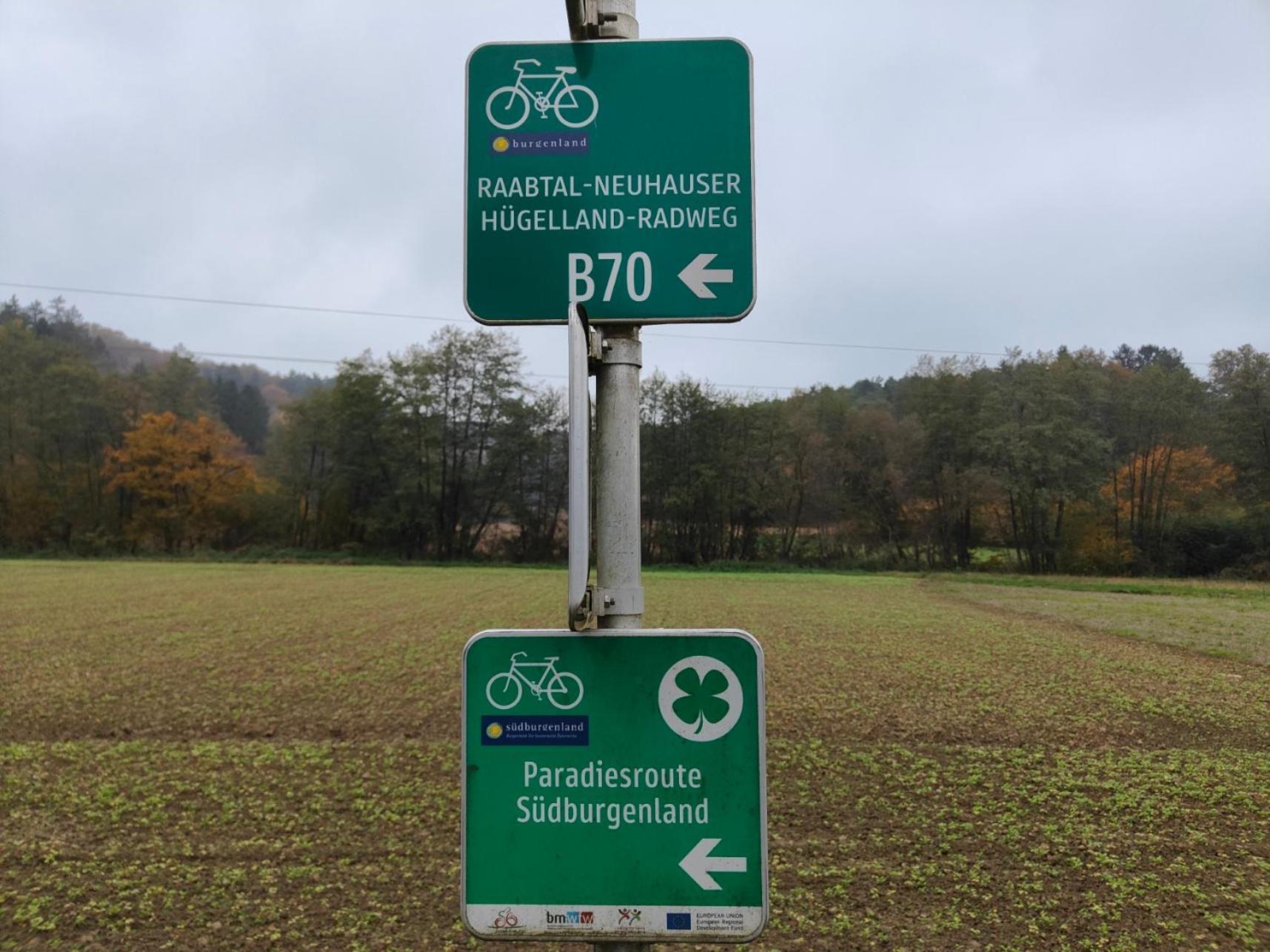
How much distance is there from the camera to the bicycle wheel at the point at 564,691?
139 centimetres

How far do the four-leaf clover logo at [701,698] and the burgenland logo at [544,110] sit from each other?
0.88 metres

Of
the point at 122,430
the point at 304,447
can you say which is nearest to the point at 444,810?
the point at 304,447

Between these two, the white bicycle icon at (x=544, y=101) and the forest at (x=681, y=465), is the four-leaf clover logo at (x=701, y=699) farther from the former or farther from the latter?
the forest at (x=681, y=465)

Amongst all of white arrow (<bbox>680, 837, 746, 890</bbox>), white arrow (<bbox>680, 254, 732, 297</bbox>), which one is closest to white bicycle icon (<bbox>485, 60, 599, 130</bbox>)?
white arrow (<bbox>680, 254, 732, 297</bbox>)

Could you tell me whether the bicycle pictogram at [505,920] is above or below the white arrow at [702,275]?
below

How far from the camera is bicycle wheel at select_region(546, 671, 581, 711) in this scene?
139cm

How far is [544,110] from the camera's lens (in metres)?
1.53

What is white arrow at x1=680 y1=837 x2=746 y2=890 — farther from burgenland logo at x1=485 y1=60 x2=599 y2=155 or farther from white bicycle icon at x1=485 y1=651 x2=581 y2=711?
burgenland logo at x1=485 y1=60 x2=599 y2=155

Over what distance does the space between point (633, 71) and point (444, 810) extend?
5.53 metres

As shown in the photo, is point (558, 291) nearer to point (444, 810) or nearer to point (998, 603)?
point (444, 810)

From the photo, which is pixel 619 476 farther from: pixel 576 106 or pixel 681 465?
pixel 681 465

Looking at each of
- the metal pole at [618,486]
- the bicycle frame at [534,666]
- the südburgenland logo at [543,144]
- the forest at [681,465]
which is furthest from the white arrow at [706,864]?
the forest at [681,465]

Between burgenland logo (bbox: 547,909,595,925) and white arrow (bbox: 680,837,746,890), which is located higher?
white arrow (bbox: 680,837,746,890)

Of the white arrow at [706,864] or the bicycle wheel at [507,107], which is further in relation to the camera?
the bicycle wheel at [507,107]
